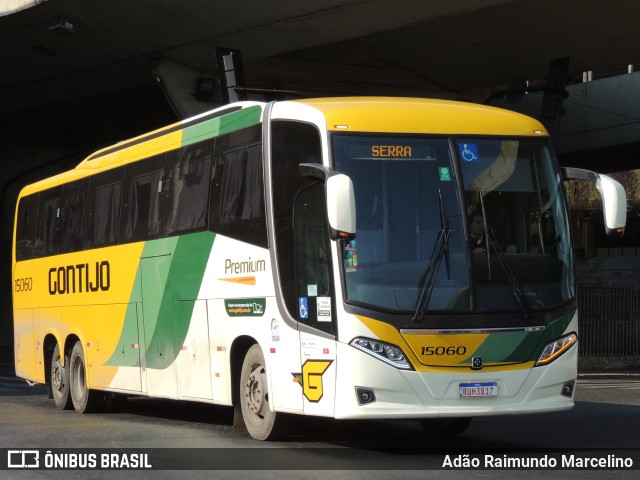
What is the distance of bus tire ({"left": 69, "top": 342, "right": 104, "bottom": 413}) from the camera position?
17703 mm

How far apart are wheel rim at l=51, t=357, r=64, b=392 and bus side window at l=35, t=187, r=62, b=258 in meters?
1.62

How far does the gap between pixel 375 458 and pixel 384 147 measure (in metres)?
2.71

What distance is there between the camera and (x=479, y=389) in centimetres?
1115

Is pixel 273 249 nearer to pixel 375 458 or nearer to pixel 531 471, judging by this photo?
pixel 375 458

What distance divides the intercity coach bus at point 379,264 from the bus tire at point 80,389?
3716mm

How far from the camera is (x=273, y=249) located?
12109 mm

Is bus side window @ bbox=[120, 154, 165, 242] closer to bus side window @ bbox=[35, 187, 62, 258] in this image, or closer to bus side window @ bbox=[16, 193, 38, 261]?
bus side window @ bbox=[35, 187, 62, 258]

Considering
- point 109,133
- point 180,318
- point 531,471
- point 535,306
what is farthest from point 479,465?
point 109,133

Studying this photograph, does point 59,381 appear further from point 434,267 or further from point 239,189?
point 434,267

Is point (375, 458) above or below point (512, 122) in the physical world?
below

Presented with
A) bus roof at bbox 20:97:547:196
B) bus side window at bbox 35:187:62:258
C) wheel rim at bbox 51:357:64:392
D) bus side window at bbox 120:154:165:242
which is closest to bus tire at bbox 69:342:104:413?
wheel rim at bbox 51:357:64:392

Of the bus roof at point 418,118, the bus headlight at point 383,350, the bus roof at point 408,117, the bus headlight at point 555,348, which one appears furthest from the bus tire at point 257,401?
the bus headlight at point 555,348

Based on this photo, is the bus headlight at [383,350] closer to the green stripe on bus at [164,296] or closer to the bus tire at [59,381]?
the green stripe on bus at [164,296]

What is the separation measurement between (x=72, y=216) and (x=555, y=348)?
890cm
